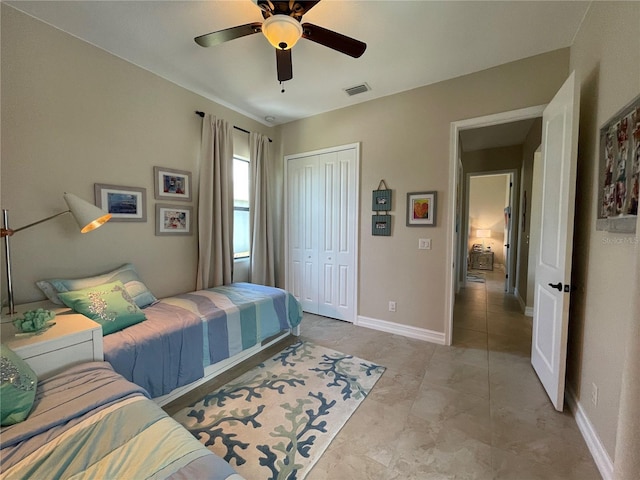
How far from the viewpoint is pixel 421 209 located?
289 centimetres

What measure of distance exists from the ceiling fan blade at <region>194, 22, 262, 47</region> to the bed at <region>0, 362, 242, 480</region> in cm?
211

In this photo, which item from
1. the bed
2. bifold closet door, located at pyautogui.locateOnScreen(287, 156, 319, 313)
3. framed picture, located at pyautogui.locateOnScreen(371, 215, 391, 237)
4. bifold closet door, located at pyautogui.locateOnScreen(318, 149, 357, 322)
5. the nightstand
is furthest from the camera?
the nightstand

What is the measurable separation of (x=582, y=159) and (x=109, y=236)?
392 centimetres

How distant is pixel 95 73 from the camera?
223 cm

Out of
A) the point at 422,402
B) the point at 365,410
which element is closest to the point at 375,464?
the point at 365,410

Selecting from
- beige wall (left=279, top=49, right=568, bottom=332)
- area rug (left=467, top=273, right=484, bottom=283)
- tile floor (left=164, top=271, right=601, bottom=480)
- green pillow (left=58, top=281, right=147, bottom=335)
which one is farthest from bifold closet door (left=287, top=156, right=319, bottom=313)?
area rug (left=467, top=273, right=484, bottom=283)

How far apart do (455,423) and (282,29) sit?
2.74m

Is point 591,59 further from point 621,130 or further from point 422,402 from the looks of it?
point 422,402

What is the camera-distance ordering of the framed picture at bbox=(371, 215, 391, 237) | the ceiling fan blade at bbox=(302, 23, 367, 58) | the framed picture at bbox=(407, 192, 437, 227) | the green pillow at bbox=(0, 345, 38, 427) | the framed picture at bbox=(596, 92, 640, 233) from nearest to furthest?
the green pillow at bbox=(0, 345, 38, 427) < the framed picture at bbox=(596, 92, 640, 233) < the ceiling fan blade at bbox=(302, 23, 367, 58) < the framed picture at bbox=(407, 192, 437, 227) < the framed picture at bbox=(371, 215, 391, 237)

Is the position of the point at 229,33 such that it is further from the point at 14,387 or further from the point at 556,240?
the point at 556,240

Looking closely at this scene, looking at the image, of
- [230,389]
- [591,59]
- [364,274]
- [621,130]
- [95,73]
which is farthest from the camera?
[364,274]

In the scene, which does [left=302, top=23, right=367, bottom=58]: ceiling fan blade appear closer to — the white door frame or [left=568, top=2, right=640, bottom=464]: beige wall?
[left=568, top=2, right=640, bottom=464]: beige wall

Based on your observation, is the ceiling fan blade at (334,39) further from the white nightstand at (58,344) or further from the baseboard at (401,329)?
the baseboard at (401,329)

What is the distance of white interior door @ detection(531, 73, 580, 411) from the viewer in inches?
68.3
